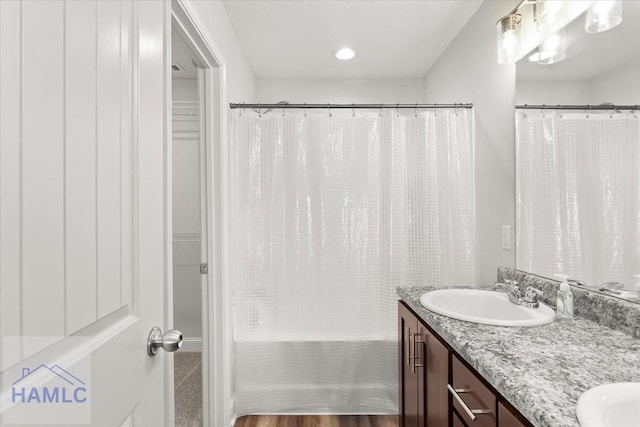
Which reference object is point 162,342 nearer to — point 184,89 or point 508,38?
point 508,38

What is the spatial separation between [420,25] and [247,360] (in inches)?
93.2

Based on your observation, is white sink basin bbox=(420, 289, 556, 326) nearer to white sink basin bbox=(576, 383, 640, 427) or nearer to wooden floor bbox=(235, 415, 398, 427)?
white sink basin bbox=(576, 383, 640, 427)

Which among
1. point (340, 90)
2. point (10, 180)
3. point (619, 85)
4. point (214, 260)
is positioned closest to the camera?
point (10, 180)

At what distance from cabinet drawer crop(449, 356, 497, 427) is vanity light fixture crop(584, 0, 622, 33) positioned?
1.30 metres

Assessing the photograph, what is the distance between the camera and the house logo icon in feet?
1.40

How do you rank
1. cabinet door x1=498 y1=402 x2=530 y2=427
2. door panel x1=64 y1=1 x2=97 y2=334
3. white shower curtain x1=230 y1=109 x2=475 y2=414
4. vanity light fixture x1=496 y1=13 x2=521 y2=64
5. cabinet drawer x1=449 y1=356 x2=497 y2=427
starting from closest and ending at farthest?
1. door panel x1=64 y1=1 x2=97 y2=334
2. cabinet door x1=498 y1=402 x2=530 y2=427
3. cabinet drawer x1=449 y1=356 x2=497 y2=427
4. vanity light fixture x1=496 y1=13 x2=521 y2=64
5. white shower curtain x1=230 y1=109 x2=475 y2=414

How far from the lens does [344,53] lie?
2.47 metres

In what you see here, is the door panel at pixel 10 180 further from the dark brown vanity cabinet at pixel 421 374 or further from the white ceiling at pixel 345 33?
the white ceiling at pixel 345 33

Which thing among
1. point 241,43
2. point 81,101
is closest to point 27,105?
point 81,101

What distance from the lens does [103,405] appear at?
58 centimetres

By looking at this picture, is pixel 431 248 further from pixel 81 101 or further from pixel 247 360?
pixel 81 101

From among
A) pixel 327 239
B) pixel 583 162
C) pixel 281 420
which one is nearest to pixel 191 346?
pixel 281 420

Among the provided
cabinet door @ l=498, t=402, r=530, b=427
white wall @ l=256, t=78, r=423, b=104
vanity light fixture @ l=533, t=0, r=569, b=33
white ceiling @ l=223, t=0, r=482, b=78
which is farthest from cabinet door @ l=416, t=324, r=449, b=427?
white wall @ l=256, t=78, r=423, b=104

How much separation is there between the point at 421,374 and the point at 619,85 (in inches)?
51.3
